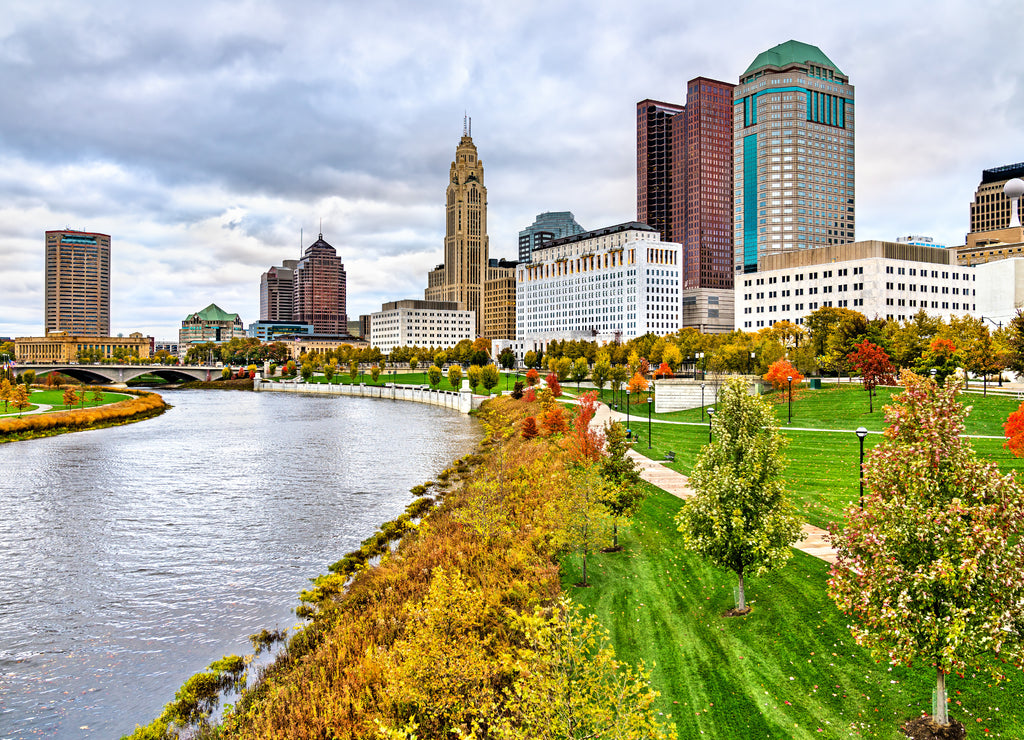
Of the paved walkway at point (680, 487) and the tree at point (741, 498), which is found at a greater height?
the tree at point (741, 498)

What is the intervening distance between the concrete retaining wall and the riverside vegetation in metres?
80.8

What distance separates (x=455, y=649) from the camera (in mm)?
15242

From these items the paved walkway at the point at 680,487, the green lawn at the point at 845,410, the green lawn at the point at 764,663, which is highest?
the green lawn at the point at 845,410

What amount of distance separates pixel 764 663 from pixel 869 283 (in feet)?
409

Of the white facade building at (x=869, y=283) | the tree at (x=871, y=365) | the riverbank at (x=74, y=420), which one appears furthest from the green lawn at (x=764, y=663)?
the white facade building at (x=869, y=283)

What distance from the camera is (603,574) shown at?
80.2 feet

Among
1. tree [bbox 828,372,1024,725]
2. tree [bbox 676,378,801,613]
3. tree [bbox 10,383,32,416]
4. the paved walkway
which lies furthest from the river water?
tree [bbox 10,383,32,416]

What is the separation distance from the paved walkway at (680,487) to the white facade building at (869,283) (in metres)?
91.2

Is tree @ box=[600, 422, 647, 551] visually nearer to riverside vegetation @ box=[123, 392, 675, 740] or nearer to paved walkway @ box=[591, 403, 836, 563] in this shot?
riverside vegetation @ box=[123, 392, 675, 740]

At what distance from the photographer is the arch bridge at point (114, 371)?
481 feet

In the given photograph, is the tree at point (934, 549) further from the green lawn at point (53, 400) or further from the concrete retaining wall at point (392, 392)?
the green lawn at point (53, 400)

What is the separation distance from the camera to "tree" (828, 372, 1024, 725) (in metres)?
12.5

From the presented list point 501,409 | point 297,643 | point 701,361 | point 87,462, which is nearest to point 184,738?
point 297,643

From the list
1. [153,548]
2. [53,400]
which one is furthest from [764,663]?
[53,400]
